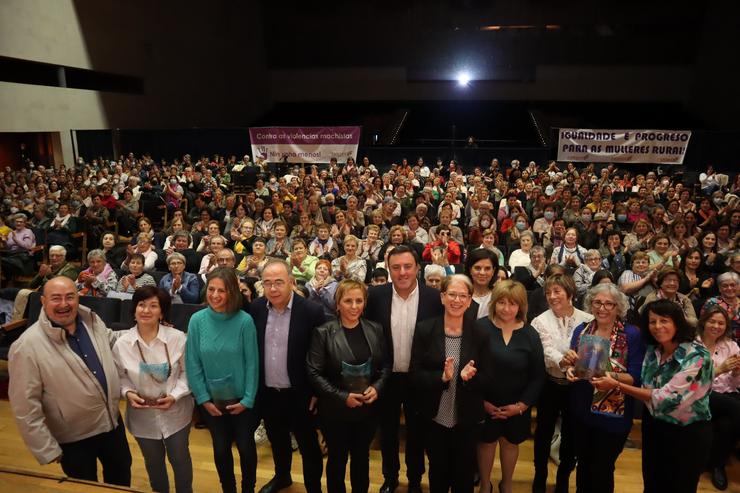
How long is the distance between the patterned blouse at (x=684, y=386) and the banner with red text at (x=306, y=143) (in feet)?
35.2

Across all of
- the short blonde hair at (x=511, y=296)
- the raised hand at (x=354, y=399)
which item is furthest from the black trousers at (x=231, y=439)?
the short blonde hair at (x=511, y=296)

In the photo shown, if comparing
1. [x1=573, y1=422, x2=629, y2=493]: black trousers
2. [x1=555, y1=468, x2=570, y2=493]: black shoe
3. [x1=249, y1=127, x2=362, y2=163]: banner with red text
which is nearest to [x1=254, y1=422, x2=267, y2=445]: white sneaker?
[x1=555, y1=468, x2=570, y2=493]: black shoe

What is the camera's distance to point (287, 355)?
2.67 meters

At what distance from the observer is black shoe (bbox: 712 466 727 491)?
3.08 meters

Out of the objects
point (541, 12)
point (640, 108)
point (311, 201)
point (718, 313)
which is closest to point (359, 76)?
point (541, 12)

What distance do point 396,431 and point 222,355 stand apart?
1140 millimetres

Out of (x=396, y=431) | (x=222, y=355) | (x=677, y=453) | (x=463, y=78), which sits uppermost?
(x=463, y=78)

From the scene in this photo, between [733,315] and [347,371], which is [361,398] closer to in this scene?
[347,371]

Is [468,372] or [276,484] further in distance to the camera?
[276,484]

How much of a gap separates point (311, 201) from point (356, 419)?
5184mm

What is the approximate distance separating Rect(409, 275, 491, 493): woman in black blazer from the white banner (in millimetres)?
10881

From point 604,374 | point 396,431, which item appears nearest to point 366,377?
point 396,431

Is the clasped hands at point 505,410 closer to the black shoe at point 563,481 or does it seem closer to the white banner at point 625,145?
the black shoe at point 563,481

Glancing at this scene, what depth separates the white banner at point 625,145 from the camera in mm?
11508
